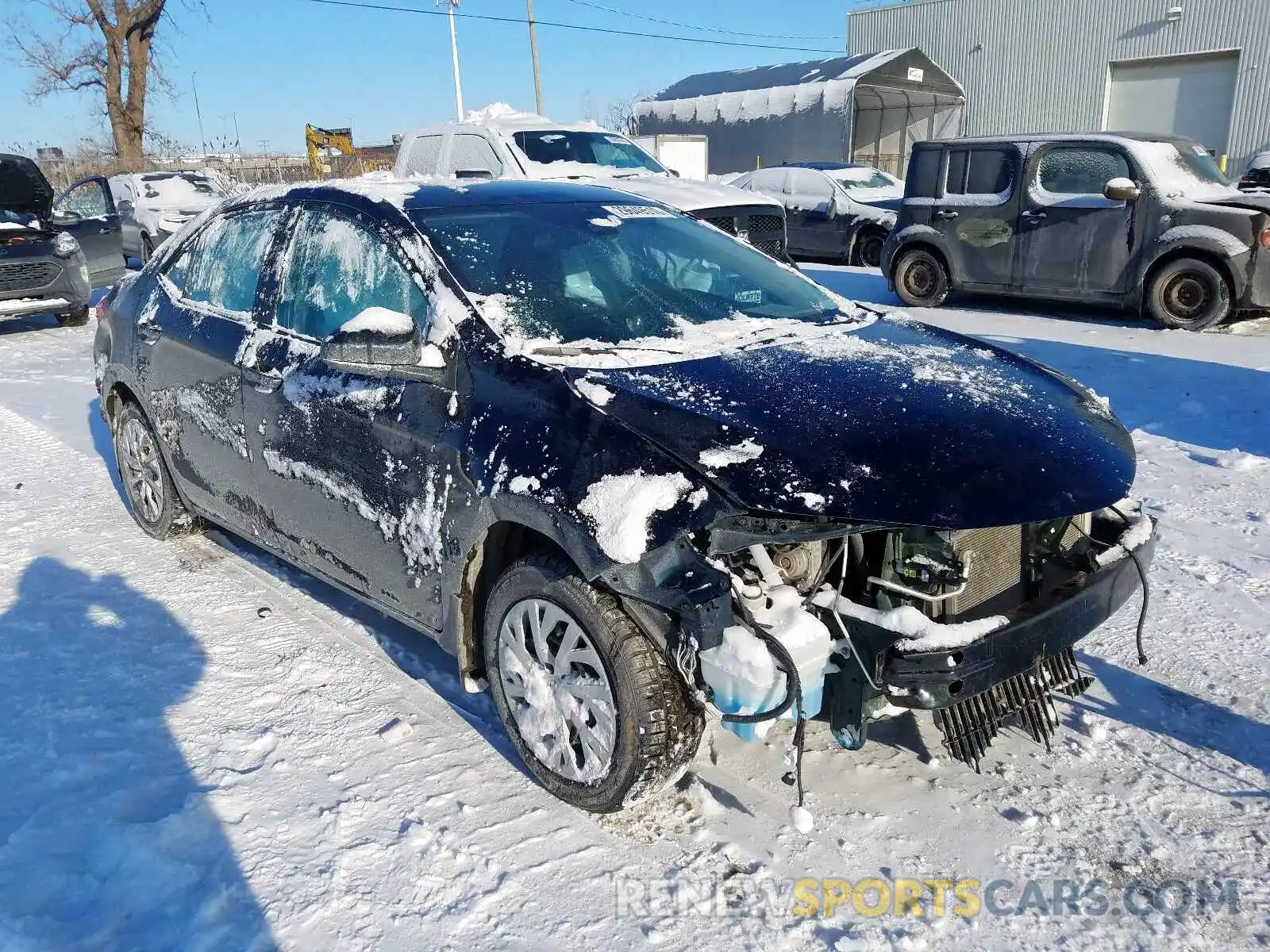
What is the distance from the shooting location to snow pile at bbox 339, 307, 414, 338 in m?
2.90

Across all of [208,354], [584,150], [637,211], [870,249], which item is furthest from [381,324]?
[870,249]

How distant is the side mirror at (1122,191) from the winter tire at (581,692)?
7.74 meters

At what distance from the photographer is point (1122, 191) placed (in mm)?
8398

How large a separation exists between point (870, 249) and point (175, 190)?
11.6 metres

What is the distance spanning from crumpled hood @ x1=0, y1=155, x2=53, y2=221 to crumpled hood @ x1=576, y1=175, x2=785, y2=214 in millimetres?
7736

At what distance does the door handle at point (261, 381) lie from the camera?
354 centimetres

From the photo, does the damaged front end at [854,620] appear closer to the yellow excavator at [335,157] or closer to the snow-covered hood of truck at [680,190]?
the snow-covered hood of truck at [680,190]

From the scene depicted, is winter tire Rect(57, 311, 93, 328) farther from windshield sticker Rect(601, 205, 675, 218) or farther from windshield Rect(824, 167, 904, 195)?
windshield sticker Rect(601, 205, 675, 218)

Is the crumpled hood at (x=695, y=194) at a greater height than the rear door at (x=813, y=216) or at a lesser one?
greater

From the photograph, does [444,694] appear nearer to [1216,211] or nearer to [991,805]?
[991,805]

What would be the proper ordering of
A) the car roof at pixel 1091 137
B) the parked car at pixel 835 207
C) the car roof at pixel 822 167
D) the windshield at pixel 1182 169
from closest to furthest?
the windshield at pixel 1182 169 < the car roof at pixel 1091 137 < the parked car at pixel 835 207 < the car roof at pixel 822 167

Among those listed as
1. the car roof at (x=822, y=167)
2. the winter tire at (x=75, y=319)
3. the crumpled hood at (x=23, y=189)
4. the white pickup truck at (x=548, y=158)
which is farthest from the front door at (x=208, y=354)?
the car roof at (x=822, y=167)

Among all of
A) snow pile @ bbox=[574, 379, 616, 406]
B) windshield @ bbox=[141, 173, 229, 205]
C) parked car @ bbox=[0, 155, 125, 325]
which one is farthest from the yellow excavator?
snow pile @ bbox=[574, 379, 616, 406]

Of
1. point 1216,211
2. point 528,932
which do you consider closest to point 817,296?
point 528,932
